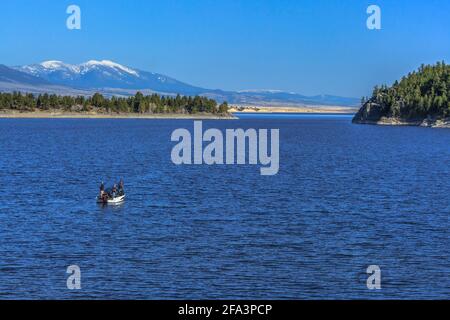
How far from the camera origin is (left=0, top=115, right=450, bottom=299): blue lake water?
4106 cm

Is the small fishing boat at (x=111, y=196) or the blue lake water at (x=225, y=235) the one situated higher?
the small fishing boat at (x=111, y=196)

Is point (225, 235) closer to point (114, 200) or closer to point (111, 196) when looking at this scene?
point (114, 200)

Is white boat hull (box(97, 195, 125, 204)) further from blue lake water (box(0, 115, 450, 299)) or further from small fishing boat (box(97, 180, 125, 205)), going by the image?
blue lake water (box(0, 115, 450, 299))

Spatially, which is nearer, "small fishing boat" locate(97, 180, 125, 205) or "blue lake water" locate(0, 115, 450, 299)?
"blue lake water" locate(0, 115, 450, 299)

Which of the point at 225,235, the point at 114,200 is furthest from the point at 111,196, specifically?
the point at 225,235

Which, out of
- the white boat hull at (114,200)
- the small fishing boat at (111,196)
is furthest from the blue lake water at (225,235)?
the small fishing boat at (111,196)

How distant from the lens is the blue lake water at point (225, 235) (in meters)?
41.1

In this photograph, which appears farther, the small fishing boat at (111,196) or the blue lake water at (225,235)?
the small fishing boat at (111,196)

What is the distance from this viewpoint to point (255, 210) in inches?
2699

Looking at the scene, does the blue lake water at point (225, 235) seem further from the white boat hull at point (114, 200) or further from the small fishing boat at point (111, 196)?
the small fishing boat at point (111, 196)

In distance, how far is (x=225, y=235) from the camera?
2167 inches

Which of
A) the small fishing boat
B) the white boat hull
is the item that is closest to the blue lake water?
the white boat hull
